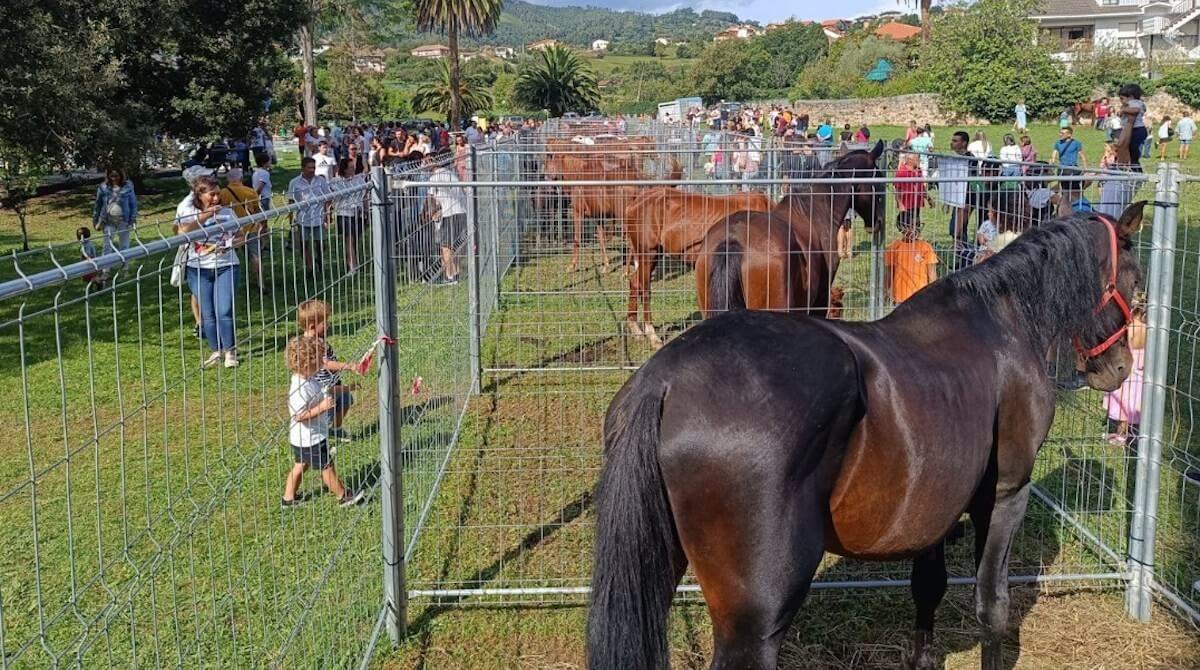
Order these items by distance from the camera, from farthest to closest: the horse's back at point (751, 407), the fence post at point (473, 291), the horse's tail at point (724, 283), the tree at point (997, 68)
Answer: the tree at point (997, 68), the fence post at point (473, 291), the horse's tail at point (724, 283), the horse's back at point (751, 407)

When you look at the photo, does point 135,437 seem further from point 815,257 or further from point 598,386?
point 815,257

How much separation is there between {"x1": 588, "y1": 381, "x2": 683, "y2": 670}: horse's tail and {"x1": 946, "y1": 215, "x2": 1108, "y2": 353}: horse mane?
5.11ft

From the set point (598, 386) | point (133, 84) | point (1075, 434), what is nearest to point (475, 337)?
point (598, 386)

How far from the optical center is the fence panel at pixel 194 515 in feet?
8.36

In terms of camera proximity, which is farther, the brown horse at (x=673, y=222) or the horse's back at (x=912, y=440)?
the brown horse at (x=673, y=222)

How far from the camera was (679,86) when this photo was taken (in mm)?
91750

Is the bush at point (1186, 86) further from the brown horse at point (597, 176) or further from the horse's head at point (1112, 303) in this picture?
the horse's head at point (1112, 303)

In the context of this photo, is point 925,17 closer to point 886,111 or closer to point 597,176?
point 886,111

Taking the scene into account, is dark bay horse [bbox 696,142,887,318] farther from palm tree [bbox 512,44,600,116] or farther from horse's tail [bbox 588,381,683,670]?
palm tree [bbox 512,44,600,116]

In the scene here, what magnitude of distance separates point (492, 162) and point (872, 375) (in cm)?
877

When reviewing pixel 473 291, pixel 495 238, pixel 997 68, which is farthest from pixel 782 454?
pixel 997 68

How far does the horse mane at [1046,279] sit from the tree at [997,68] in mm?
47227

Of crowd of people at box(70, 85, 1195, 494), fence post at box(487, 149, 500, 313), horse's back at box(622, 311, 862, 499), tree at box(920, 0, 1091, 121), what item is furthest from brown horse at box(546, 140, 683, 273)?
tree at box(920, 0, 1091, 121)

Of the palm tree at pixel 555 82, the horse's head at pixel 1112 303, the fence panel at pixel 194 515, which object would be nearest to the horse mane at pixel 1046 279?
the horse's head at pixel 1112 303
